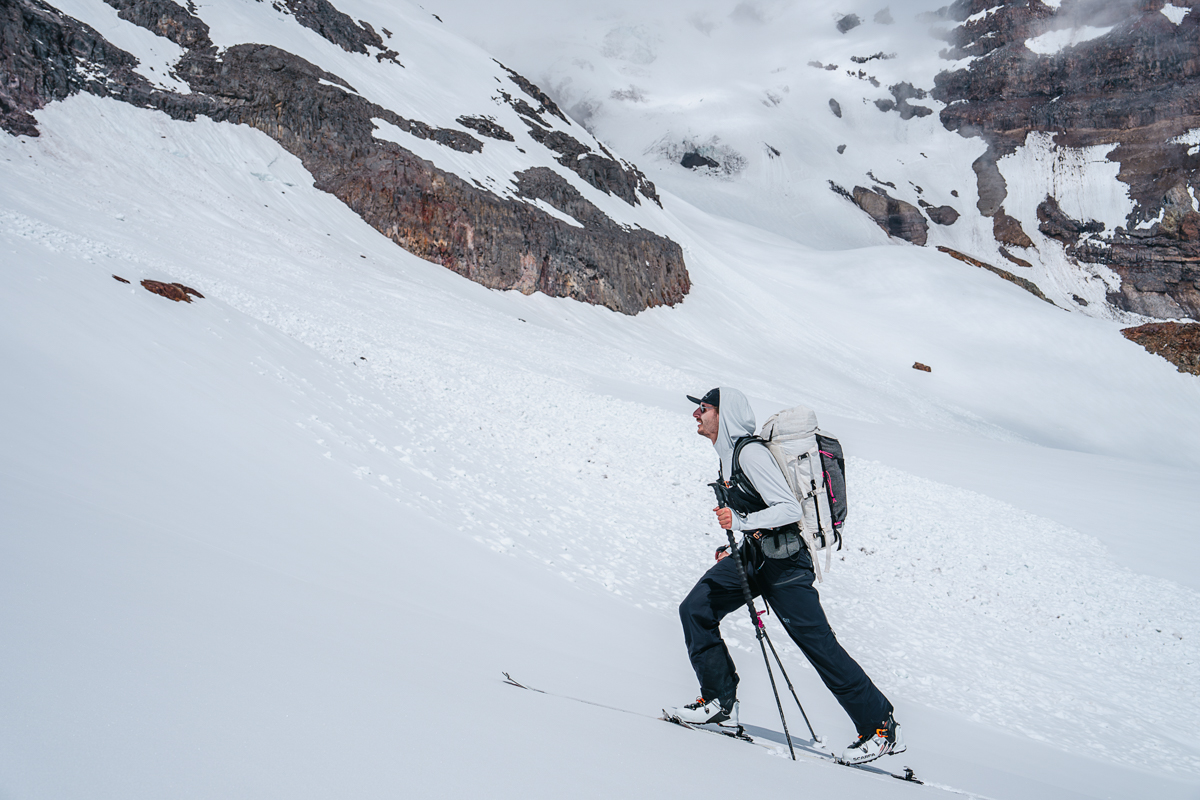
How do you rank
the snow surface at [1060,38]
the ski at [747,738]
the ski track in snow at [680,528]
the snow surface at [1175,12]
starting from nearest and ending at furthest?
the ski at [747,738]
the ski track in snow at [680,528]
the snow surface at [1175,12]
the snow surface at [1060,38]

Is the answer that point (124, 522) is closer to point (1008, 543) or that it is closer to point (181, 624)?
point (181, 624)

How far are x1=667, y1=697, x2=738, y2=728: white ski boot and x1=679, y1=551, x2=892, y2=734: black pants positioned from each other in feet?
0.20

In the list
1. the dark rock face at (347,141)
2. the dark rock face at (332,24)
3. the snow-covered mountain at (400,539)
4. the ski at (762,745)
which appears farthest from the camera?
the dark rock face at (332,24)

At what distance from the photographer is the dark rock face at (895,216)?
291 ft

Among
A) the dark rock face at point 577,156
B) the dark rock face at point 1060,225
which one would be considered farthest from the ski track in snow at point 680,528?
the dark rock face at point 1060,225

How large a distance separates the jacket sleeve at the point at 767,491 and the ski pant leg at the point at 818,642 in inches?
13.3

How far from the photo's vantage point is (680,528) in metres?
10.2

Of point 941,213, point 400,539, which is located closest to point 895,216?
point 941,213

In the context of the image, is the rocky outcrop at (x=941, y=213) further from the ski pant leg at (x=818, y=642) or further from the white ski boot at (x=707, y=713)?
the white ski boot at (x=707, y=713)

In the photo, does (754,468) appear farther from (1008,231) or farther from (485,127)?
(1008,231)

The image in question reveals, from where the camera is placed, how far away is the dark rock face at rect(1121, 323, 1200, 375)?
151 feet

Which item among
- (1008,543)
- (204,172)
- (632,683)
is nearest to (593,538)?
(632,683)

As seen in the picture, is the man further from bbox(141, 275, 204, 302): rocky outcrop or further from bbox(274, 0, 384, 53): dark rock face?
bbox(274, 0, 384, 53): dark rock face

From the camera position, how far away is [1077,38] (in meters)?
109
